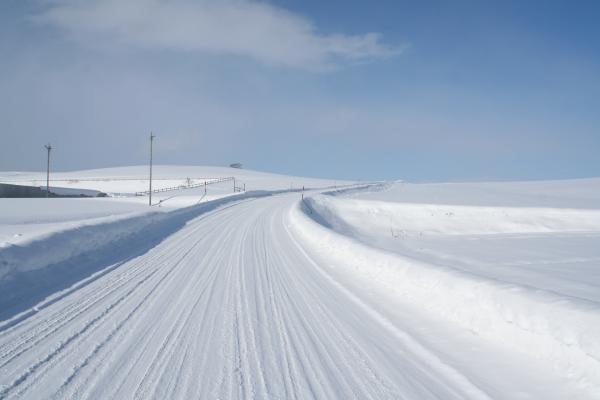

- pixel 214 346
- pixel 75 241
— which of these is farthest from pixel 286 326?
pixel 75 241

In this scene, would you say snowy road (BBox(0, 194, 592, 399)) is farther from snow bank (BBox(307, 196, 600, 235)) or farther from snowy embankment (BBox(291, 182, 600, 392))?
snow bank (BBox(307, 196, 600, 235))

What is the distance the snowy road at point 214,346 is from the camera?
407cm

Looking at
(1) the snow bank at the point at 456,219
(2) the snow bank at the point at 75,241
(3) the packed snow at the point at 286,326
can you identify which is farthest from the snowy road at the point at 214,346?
(1) the snow bank at the point at 456,219

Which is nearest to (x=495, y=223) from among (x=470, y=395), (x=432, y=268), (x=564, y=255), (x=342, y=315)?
(x=564, y=255)

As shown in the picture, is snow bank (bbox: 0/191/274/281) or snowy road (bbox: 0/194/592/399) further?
snow bank (bbox: 0/191/274/281)

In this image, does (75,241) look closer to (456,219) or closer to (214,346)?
(214,346)

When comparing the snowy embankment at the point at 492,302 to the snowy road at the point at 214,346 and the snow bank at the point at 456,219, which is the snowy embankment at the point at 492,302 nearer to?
the snowy road at the point at 214,346

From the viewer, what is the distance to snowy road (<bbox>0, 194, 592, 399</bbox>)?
4074 millimetres

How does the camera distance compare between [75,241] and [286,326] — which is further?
[75,241]

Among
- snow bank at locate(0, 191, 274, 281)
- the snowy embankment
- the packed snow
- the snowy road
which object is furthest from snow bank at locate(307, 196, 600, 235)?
the snowy road

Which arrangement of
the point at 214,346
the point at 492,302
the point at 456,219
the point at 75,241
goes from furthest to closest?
the point at 456,219
the point at 75,241
the point at 492,302
the point at 214,346

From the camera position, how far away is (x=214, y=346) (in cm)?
508

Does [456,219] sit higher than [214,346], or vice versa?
[456,219]

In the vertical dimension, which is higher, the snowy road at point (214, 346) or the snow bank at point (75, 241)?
the snow bank at point (75, 241)
